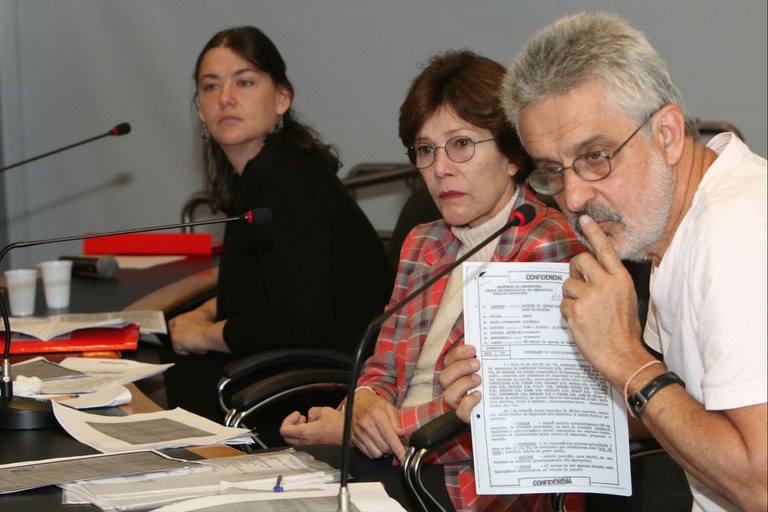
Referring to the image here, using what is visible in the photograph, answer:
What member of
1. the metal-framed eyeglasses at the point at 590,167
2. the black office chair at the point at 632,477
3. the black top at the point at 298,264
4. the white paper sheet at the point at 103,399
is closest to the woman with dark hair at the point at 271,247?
the black top at the point at 298,264

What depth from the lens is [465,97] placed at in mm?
1934

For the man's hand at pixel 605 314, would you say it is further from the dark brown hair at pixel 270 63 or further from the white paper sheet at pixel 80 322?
the dark brown hair at pixel 270 63

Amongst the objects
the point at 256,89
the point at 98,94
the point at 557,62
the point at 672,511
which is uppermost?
the point at 98,94

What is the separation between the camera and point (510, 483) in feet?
4.83

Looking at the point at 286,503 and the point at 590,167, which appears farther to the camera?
the point at 590,167

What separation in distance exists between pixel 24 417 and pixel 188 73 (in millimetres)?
2945

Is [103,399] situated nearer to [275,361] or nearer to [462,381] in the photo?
[275,361]

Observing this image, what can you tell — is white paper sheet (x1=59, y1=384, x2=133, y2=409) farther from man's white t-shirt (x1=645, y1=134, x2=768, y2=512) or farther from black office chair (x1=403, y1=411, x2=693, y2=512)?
man's white t-shirt (x1=645, y1=134, x2=768, y2=512)

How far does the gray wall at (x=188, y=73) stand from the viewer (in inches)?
141

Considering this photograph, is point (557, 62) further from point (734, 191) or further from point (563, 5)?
point (563, 5)

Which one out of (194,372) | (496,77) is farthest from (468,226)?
(194,372)

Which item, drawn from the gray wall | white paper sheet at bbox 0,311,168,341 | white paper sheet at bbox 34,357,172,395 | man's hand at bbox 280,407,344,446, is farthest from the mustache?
the gray wall

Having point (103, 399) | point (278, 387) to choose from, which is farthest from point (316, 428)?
point (103, 399)

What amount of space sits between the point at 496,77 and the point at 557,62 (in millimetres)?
562
